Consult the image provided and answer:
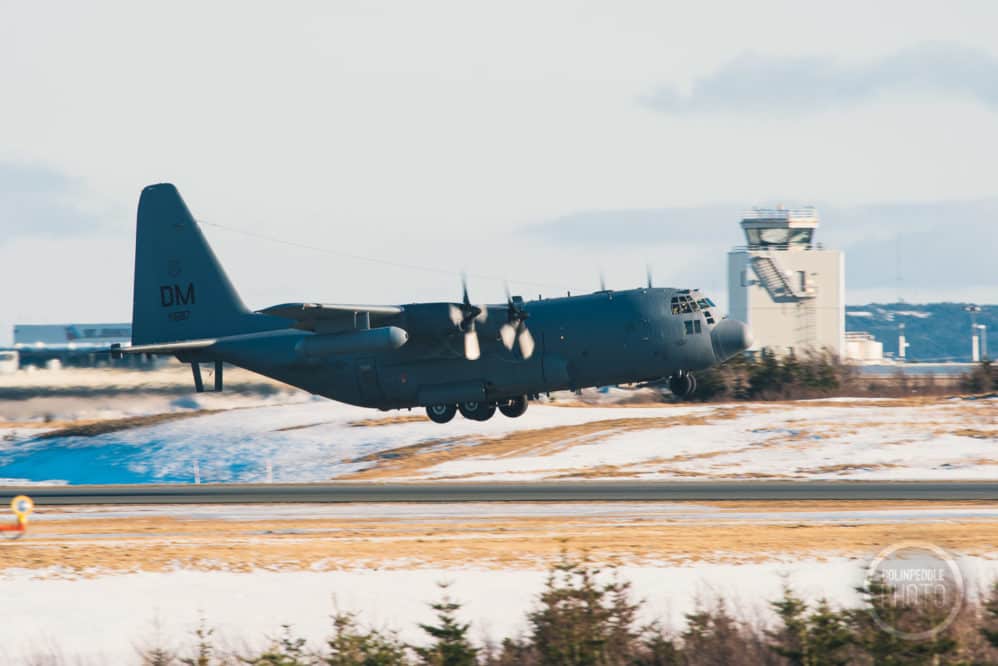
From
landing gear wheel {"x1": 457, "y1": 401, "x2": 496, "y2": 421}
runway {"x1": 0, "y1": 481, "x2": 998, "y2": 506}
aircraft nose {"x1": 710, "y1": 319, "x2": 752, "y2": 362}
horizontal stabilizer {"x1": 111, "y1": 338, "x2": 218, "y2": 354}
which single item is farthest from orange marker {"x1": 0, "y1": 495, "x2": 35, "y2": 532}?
aircraft nose {"x1": 710, "y1": 319, "x2": 752, "y2": 362}

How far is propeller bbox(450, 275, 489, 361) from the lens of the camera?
1590 inches

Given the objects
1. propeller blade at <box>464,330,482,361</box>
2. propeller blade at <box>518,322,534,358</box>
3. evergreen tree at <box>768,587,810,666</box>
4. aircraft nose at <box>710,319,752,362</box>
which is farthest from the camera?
propeller blade at <box>464,330,482,361</box>

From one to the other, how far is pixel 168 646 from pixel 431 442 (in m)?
33.1

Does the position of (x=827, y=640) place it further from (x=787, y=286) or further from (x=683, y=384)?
→ (x=787, y=286)

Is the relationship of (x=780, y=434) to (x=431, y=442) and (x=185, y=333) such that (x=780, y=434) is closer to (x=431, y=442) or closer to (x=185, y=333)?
(x=431, y=442)

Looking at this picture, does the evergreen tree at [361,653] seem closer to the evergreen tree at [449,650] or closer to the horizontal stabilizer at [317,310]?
the evergreen tree at [449,650]

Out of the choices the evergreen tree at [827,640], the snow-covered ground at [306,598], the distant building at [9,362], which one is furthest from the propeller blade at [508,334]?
the evergreen tree at [827,640]

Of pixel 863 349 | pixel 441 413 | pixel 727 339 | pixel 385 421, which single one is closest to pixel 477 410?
pixel 441 413

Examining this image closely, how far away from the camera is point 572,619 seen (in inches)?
632

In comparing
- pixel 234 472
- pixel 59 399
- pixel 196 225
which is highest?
pixel 196 225

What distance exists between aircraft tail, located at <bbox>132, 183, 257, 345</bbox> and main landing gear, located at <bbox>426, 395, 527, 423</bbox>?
7931mm

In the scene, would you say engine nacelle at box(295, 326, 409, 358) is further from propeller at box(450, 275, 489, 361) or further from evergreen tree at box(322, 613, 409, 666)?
evergreen tree at box(322, 613, 409, 666)

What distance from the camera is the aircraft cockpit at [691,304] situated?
39719 mm

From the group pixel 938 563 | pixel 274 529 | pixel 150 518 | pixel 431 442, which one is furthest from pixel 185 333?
pixel 938 563
